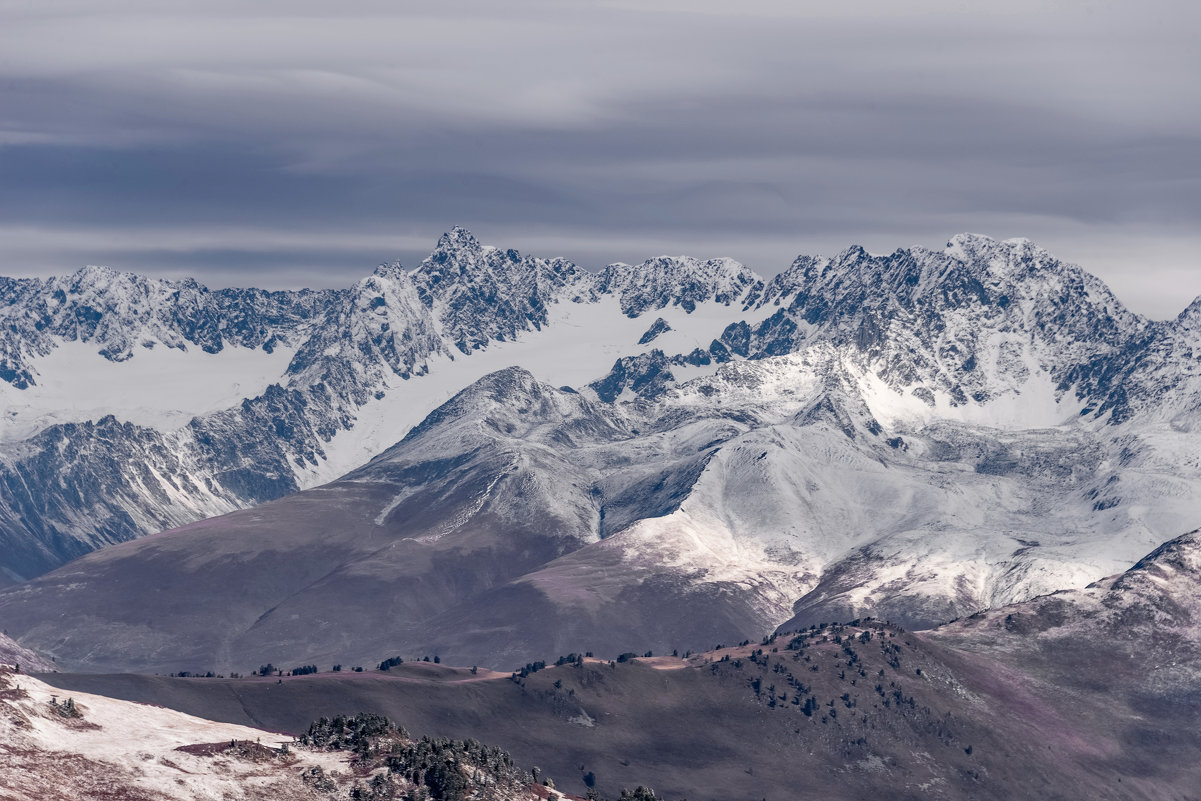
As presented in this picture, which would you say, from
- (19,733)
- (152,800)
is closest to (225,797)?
(152,800)

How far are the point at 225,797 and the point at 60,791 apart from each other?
17395 mm

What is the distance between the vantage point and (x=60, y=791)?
189250 millimetres

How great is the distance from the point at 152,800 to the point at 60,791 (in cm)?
917

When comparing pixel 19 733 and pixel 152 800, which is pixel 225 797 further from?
pixel 19 733

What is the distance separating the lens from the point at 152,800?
194 m

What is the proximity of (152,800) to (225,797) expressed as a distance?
8325 mm

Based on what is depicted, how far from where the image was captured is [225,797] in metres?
200

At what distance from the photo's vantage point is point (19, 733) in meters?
200

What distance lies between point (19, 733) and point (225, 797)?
21390 millimetres

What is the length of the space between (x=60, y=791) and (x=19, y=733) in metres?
13.2

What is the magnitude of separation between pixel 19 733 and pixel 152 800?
1651cm
